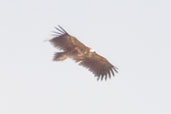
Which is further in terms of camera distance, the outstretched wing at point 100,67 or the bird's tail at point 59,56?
the outstretched wing at point 100,67

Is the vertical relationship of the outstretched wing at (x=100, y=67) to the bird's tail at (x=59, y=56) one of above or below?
above

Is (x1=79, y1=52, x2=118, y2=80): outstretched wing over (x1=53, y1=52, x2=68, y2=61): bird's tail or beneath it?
over

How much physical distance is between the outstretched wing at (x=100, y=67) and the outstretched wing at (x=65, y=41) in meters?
2.25

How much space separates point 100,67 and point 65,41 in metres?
3.53

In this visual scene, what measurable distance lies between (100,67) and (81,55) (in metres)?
1.98

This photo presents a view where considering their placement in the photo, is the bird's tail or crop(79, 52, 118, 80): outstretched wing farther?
crop(79, 52, 118, 80): outstretched wing

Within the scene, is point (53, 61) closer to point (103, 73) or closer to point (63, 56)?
point (63, 56)

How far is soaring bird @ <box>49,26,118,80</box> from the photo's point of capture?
132 feet

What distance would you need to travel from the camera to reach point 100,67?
43.0 meters

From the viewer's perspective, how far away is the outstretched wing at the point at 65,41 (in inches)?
1574

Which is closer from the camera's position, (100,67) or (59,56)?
(59,56)

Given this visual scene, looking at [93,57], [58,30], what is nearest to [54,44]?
[58,30]

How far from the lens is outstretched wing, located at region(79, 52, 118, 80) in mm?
42719

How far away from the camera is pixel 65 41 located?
4034 centimetres
